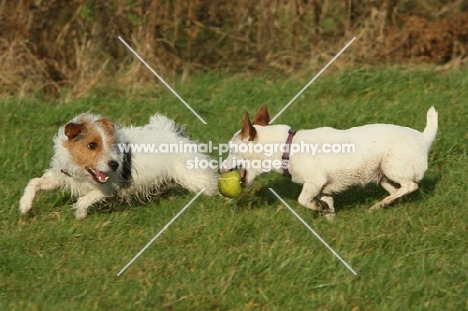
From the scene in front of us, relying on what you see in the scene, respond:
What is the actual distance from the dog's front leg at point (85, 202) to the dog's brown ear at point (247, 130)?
143 centimetres

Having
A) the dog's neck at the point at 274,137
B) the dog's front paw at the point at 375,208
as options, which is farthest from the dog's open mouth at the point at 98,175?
the dog's front paw at the point at 375,208

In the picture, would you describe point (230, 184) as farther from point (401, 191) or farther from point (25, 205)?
point (25, 205)

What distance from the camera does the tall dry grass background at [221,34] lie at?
→ 11.7 meters

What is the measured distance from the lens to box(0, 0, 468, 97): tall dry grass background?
11688 mm

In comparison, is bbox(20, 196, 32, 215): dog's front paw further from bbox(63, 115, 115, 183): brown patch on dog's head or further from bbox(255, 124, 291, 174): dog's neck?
bbox(255, 124, 291, 174): dog's neck

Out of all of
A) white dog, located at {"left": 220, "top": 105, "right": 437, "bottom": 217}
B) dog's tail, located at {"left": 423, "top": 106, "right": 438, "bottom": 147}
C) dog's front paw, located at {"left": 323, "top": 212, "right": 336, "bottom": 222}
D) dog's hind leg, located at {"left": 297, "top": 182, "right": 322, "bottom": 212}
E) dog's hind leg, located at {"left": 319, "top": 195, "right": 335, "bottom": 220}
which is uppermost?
dog's tail, located at {"left": 423, "top": 106, "right": 438, "bottom": 147}

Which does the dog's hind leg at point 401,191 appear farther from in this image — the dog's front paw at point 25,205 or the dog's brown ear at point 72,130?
the dog's front paw at point 25,205

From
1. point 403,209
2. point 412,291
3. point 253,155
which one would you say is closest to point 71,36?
point 253,155

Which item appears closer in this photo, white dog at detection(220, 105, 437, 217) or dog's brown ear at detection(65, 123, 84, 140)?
white dog at detection(220, 105, 437, 217)

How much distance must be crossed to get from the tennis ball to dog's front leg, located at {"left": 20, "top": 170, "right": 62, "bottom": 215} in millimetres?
1490

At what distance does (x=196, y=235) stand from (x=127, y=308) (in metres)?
1.30

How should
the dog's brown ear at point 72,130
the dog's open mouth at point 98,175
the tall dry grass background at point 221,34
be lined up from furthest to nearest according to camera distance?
1. the tall dry grass background at point 221,34
2. the dog's open mouth at point 98,175
3. the dog's brown ear at point 72,130

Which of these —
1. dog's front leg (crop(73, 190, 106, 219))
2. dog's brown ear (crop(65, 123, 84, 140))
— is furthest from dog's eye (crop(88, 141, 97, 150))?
dog's front leg (crop(73, 190, 106, 219))

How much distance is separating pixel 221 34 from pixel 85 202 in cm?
569
